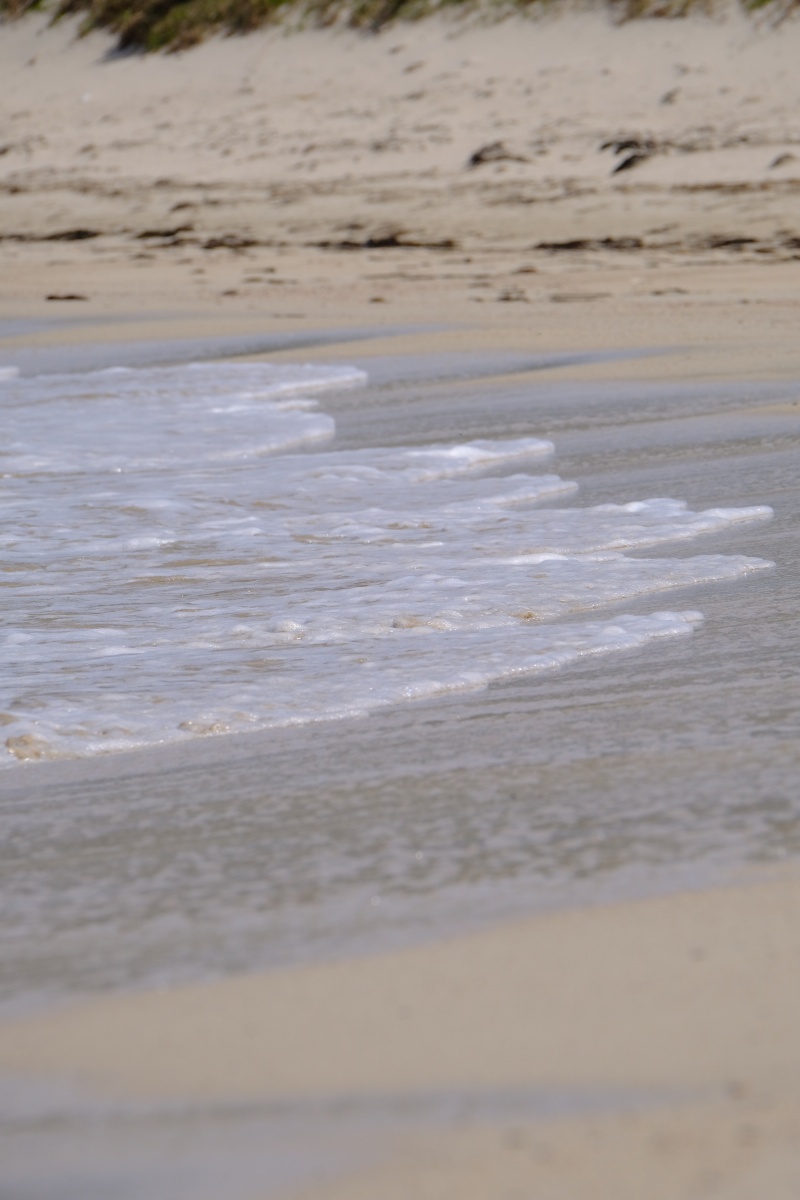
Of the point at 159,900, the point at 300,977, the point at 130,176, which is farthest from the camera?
the point at 130,176

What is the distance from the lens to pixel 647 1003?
1.39 m

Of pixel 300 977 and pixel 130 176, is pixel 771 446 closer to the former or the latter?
pixel 300 977

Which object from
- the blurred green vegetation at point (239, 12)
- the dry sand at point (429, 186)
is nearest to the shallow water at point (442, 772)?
the dry sand at point (429, 186)

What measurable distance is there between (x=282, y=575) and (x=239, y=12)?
1553 centimetres

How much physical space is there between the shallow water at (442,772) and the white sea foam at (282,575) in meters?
0.01

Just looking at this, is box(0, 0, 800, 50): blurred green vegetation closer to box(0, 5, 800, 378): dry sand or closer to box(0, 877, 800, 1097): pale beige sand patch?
box(0, 5, 800, 378): dry sand

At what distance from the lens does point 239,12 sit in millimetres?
17438

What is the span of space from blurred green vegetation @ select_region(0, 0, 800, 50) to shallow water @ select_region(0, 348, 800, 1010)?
12584 mm

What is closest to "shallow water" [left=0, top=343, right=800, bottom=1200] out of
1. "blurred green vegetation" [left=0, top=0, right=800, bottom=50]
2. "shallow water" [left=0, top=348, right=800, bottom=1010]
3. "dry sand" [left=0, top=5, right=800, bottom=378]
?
"shallow water" [left=0, top=348, right=800, bottom=1010]

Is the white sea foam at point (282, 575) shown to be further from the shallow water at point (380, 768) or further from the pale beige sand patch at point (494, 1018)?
the pale beige sand patch at point (494, 1018)

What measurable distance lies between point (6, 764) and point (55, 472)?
258 cm

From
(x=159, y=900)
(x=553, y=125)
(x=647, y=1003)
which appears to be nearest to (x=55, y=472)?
(x=159, y=900)

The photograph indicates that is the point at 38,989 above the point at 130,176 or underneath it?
underneath

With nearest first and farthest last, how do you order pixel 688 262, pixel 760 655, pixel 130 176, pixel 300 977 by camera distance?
1. pixel 300 977
2. pixel 760 655
3. pixel 688 262
4. pixel 130 176
